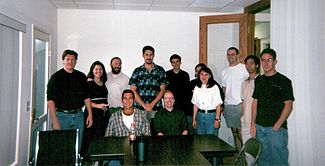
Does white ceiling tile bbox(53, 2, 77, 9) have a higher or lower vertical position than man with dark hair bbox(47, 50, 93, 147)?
higher

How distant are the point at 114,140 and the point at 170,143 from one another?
522 mm

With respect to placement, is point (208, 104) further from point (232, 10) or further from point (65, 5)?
point (65, 5)

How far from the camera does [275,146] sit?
3.07m

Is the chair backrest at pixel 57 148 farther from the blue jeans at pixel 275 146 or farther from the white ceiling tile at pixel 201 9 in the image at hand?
the white ceiling tile at pixel 201 9

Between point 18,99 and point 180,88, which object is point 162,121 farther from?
point 18,99

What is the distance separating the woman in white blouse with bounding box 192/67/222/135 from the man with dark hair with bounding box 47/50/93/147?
4.90ft

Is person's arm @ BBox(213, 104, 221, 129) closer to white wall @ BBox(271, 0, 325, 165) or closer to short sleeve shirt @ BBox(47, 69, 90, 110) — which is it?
white wall @ BBox(271, 0, 325, 165)

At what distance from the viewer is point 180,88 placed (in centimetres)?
448

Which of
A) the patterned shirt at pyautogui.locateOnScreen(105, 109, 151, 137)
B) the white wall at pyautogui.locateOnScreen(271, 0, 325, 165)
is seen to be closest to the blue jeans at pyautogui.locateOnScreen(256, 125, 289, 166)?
the white wall at pyautogui.locateOnScreen(271, 0, 325, 165)

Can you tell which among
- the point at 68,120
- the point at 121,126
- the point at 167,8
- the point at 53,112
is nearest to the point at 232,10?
the point at 167,8

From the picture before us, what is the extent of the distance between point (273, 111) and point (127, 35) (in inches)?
127

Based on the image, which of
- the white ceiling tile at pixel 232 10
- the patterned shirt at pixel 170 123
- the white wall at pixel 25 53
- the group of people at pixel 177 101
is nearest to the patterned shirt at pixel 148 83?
the group of people at pixel 177 101

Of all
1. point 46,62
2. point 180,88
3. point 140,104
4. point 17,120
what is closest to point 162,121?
point 140,104

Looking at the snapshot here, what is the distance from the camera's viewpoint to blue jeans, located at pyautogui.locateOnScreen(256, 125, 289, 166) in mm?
3055
